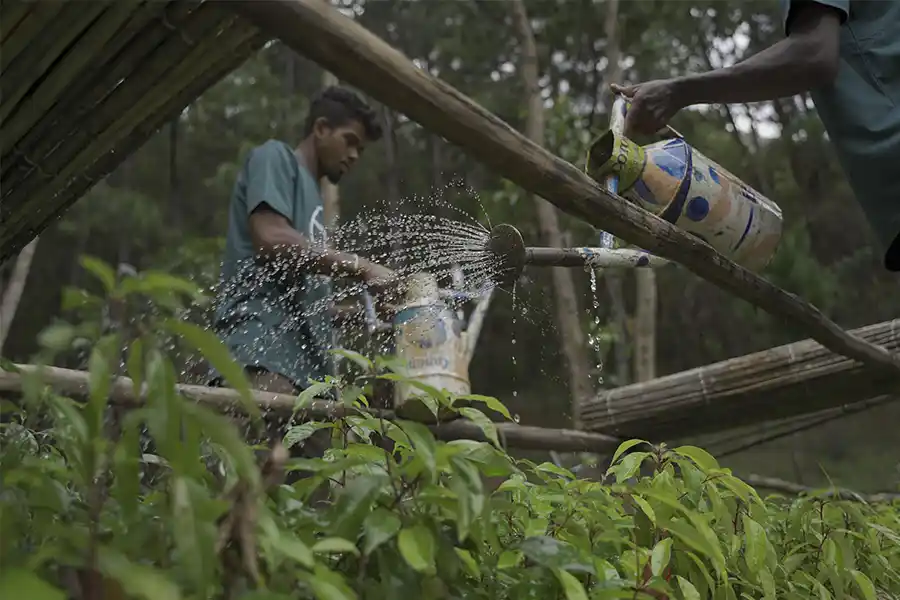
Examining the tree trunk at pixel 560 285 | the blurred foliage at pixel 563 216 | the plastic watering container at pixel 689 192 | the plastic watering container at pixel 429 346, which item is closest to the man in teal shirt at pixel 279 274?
the plastic watering container at pixel 429 346

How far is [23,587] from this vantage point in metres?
0.47

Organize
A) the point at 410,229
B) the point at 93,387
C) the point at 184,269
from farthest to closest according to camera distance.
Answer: the point at 184,269
the point at 410,229
the point at 93,387

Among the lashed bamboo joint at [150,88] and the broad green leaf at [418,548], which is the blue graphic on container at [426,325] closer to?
the lashed bamboo joint at [150,88]

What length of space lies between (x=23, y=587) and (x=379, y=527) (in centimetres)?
25

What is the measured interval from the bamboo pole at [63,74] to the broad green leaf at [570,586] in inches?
28.0

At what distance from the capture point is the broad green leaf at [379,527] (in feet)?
2.05

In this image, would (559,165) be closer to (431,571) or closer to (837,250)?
(431,571)

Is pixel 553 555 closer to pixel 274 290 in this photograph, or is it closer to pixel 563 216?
pixel 274 290

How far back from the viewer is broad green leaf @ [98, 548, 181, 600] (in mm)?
485

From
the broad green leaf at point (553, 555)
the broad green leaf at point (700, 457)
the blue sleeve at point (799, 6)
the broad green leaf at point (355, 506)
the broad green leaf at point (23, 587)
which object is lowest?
the broad green leaf at point (23, 587)

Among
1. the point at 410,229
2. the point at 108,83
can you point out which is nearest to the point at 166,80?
the point at 108,83

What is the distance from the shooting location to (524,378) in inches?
243

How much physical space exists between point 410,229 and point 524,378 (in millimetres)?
4372

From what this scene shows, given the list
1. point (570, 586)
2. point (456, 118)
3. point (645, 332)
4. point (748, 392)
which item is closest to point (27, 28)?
point (456, 118)
